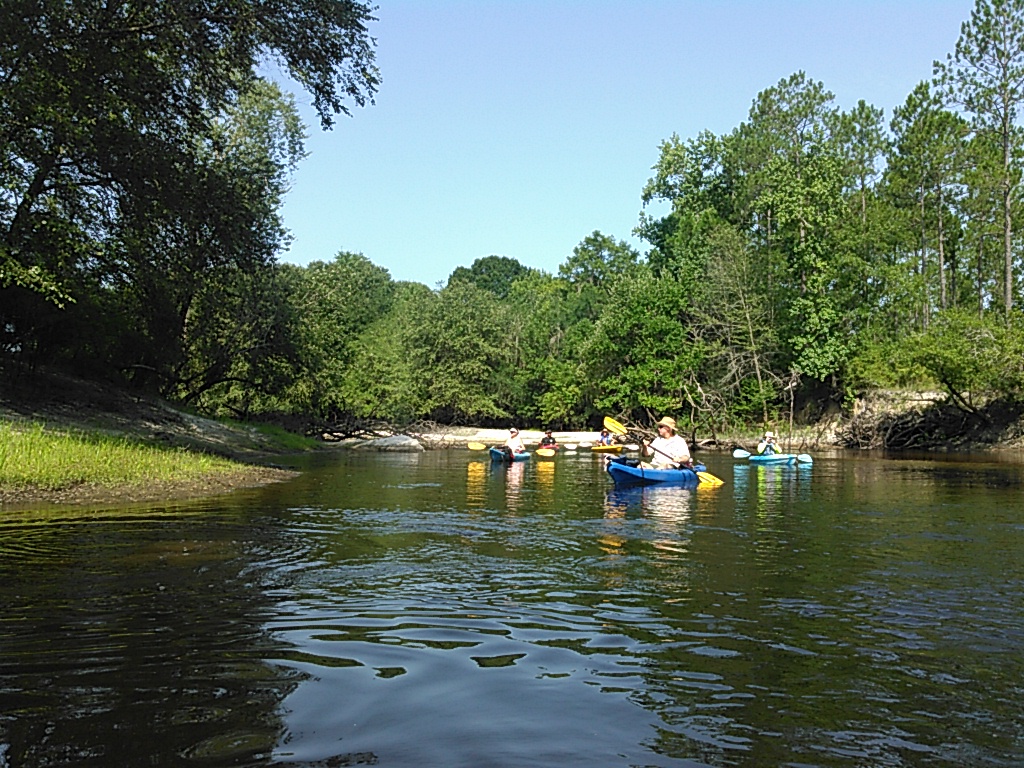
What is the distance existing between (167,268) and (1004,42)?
123 ft

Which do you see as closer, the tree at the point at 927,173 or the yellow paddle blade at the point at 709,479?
the yellow paddle blade at the point at 709,479

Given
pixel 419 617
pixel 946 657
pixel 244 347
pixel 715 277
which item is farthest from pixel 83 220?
pixel 715 277

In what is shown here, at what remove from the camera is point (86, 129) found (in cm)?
1555

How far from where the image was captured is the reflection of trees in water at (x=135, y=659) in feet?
12.5

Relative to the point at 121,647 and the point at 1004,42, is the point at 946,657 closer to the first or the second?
the point at 121,647

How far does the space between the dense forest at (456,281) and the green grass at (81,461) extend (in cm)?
297

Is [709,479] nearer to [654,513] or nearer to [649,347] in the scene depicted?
[654,513]

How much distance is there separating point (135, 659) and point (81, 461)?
11.1 meters

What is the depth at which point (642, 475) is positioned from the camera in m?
19.1

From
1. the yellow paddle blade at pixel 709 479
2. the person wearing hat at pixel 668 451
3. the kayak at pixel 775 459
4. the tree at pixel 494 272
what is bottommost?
the yellow paddle blade at pixel 709 479

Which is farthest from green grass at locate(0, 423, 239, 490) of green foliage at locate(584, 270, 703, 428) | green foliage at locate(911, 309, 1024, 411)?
green foliage at locate(584, 270, 703, 428)

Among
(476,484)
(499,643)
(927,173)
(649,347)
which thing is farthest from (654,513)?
(927,173)

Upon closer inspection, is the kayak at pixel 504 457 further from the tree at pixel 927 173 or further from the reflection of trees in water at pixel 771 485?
the tree at pixel 927 173

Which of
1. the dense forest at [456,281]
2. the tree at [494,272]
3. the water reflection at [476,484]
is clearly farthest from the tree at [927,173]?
the tree at [494,272]
